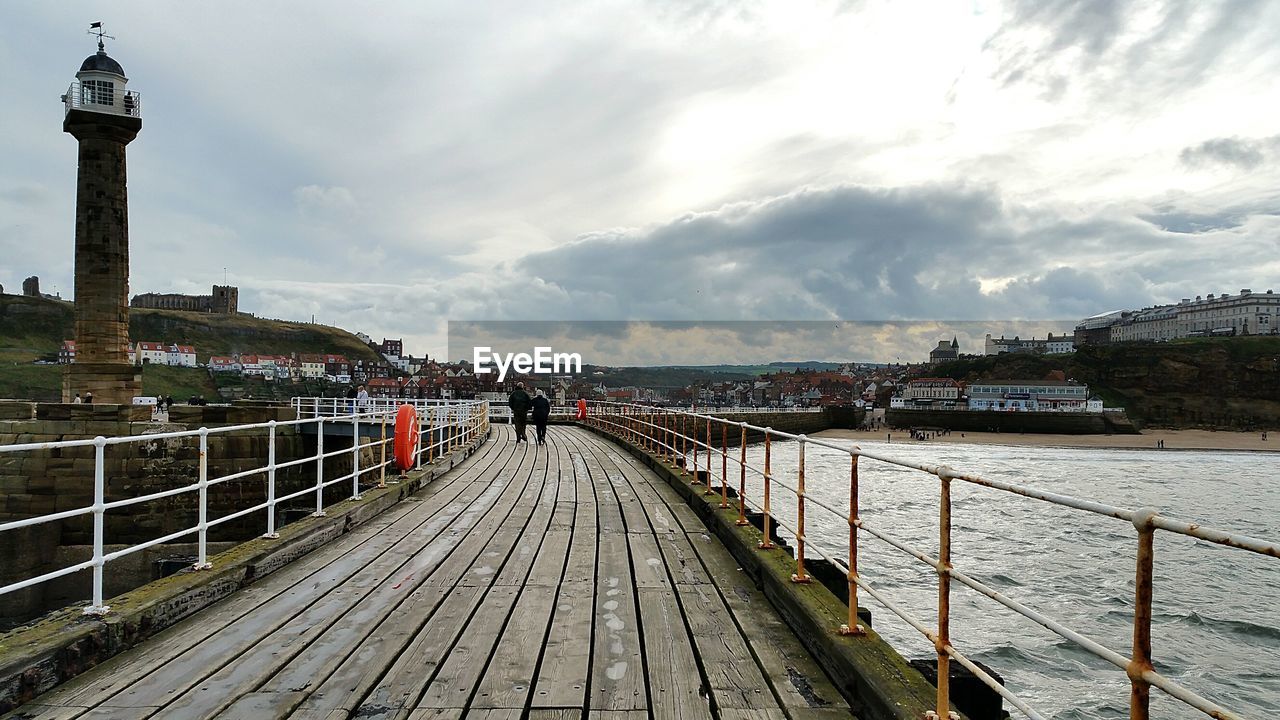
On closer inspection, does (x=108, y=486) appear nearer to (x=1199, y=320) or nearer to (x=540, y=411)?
(x=540, y=411)

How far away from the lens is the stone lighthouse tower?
25.8 meters

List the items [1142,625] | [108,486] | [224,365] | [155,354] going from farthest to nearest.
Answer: [224,365] < [155,354] < [108,486] < [1142,625]

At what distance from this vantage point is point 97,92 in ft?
Result: 93.0

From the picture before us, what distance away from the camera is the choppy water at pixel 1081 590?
374 inches

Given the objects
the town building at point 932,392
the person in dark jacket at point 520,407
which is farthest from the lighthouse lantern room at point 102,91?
the town building at point 932,392

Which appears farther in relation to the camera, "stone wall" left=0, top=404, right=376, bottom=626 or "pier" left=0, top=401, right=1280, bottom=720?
"stone wall" left=0, top=404, right=376, bottom=626

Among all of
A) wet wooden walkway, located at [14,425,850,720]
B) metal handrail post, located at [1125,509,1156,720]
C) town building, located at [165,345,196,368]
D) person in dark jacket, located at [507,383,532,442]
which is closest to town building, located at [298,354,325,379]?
town building, located at [165,345,196,368]

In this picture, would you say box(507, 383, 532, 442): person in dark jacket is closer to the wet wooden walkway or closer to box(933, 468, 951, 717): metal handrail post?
the wet wooden walkway

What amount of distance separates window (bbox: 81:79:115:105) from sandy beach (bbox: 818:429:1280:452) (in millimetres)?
58254

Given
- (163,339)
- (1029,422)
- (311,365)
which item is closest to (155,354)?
(163,339)

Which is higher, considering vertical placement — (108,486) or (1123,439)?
(108,486)

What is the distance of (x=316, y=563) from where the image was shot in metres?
5.16

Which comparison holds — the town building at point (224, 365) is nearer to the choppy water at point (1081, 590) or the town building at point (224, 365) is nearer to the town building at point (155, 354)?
the town building at point (155, 354)

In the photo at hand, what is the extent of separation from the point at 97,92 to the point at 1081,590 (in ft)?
126
